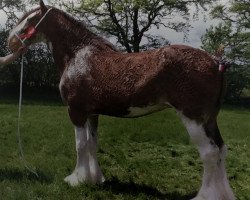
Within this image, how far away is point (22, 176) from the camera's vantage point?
6.21m

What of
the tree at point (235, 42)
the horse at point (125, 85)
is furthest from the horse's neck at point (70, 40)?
the tree at point (235, 42)

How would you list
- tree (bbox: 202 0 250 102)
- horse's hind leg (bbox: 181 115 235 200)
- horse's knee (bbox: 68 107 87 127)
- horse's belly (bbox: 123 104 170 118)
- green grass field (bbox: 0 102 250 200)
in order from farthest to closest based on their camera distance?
tree (bbox: 202 0 250 102) → green grass field (bbox: 0 102 250 200) → horse's knee (bbox: 68 107 87 127) → horse's belly (bbox: 123 104 170 118) → horse's hind leg (bbox: 181 115 235 200)

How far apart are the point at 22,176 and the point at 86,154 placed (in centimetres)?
112

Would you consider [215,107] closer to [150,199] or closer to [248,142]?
[150,199]

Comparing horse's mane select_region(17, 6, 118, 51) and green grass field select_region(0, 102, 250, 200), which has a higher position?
horse's mane select_region(17, 6, 118, 51)

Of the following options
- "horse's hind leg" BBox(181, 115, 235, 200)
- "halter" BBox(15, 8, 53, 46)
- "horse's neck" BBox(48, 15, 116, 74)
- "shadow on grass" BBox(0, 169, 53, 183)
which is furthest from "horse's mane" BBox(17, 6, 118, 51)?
"shadow on grass" BBox(0, 169, 53, 183)

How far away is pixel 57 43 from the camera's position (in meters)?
5.76

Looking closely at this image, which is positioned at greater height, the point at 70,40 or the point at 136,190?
the point at 70,40

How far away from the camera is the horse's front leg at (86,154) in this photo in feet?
18.2

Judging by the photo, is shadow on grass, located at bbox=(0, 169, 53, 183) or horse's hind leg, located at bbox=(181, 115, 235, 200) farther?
shadow on grass, located at bbox=(0, 169, 53, 183)

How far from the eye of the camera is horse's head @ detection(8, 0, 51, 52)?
568 cm

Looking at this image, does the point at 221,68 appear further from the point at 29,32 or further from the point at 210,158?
the point at 29,32

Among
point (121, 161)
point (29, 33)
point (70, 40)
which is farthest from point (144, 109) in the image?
point (121, 161)

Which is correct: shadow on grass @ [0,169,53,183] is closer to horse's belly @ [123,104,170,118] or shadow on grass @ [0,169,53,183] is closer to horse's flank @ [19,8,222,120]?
horse's flank @ [19,8,222,120]
